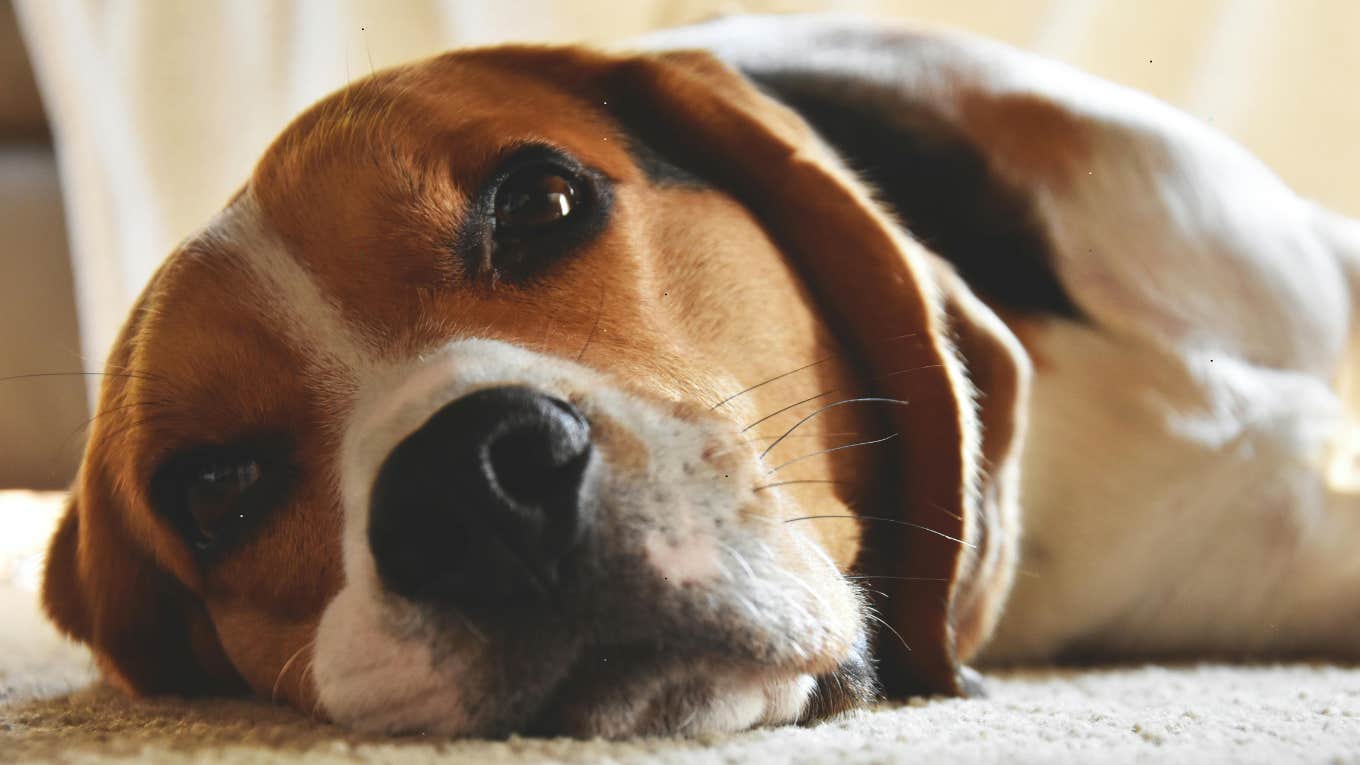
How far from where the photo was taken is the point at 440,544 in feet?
3.53

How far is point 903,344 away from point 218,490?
887 mm

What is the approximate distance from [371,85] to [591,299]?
0.46m

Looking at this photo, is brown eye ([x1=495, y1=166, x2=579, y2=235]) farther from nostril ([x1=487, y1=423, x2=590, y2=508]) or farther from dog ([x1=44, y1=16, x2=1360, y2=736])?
nostril ([x1=487, y1=423, x2=590, y2=508])

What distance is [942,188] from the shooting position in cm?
202

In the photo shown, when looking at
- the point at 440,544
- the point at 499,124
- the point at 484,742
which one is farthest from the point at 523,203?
the point at 484,742

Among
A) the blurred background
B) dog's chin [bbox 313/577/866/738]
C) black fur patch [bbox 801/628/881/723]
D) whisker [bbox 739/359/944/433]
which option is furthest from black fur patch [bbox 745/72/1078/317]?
the blurred background

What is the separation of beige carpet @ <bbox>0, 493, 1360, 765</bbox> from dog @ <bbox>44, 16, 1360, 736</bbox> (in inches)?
2.7

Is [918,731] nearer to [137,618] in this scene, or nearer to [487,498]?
[487,498]

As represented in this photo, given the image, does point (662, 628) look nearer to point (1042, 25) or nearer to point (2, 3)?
point (1042, 25)

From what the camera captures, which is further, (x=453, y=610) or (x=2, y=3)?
(x=2, y=3)

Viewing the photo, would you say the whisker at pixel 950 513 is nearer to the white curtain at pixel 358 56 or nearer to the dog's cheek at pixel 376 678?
the dog's cheek at pixel 376 678

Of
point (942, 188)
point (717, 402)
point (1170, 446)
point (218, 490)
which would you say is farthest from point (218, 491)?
point (1170, 446)

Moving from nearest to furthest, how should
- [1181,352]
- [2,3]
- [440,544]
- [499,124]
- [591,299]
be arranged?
[440,544]
[591,299]
[499,124]
[1181,352]
[2,3]

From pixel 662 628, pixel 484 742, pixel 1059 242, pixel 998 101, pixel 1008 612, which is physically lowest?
pixel 1008 612
